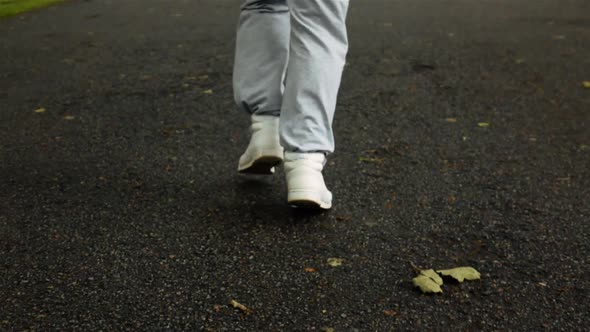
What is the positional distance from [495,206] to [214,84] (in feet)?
8.98

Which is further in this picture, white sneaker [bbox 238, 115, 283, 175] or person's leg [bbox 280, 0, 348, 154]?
white sneaker [bbox 238, 115, 283, 175]

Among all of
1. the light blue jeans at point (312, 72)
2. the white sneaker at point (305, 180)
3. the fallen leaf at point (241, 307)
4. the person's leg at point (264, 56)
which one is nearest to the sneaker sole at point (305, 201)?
the white sneaker at point (305, 180)

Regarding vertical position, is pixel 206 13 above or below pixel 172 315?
below

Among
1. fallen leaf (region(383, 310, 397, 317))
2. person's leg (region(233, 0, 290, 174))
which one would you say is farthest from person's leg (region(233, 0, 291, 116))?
fallen leaf (region(383, 310, 397, 317))

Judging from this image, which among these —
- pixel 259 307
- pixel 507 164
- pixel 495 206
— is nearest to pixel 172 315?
pixel 259 307

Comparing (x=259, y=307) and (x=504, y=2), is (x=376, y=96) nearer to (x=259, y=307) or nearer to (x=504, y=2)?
(x=259, y=307)

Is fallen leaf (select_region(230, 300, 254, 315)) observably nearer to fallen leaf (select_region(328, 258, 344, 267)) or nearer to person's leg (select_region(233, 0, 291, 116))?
fallen leaf (select_region(328, 258, 344, 267))

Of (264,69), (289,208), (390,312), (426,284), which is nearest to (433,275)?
(426,284)

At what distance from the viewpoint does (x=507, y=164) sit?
381cm

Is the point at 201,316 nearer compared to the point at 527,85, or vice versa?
the point at 201,316

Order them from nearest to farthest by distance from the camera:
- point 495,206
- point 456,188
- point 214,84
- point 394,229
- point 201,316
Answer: point 201,316 → point 394,229 → point 495,206 → point 456,188 → point 214,84

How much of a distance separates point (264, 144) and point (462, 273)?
3.25 ft

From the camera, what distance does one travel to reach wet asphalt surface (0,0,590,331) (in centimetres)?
242

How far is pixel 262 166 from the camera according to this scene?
3402mm
